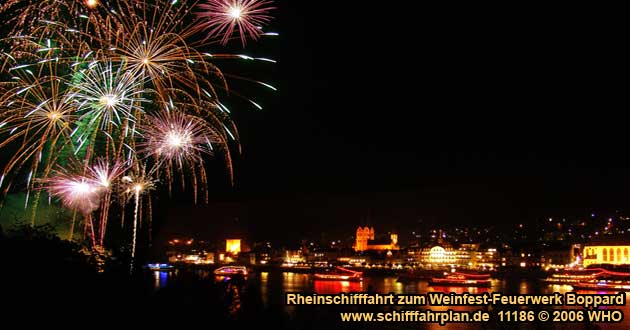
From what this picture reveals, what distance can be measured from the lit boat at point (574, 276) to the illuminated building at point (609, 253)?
1309 centimetres

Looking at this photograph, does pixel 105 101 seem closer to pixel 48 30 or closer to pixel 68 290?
pixel 48 30

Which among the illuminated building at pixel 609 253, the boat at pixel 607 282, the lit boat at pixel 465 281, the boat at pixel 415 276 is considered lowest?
the boat at pixel 415 276

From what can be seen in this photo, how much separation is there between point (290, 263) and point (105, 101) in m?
65.2

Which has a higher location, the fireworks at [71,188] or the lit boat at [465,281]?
the fireworks at [71,188]

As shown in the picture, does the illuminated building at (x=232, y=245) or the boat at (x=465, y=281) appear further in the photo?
the illuminated building at (x=232, y=245)

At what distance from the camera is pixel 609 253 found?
55.7 meters

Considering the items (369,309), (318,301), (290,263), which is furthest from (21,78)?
(290,263)

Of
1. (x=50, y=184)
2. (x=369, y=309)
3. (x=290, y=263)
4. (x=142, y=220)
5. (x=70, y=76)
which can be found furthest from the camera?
(x=290, y=263)

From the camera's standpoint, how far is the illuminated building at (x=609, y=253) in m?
54.8

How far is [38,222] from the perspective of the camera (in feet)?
35.9

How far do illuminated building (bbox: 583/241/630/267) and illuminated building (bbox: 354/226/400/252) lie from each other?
30137mm

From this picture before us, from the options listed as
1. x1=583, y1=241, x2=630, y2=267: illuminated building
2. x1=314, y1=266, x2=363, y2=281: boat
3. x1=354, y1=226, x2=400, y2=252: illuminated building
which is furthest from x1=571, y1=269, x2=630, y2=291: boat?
x1=354, y1=226, x2=400, y2=252: illuminated building

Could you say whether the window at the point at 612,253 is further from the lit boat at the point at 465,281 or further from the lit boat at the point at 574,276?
the lit boat at the point at 465,281

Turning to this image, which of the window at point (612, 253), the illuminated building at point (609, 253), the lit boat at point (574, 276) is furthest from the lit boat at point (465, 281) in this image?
the window at point (612, 253)
